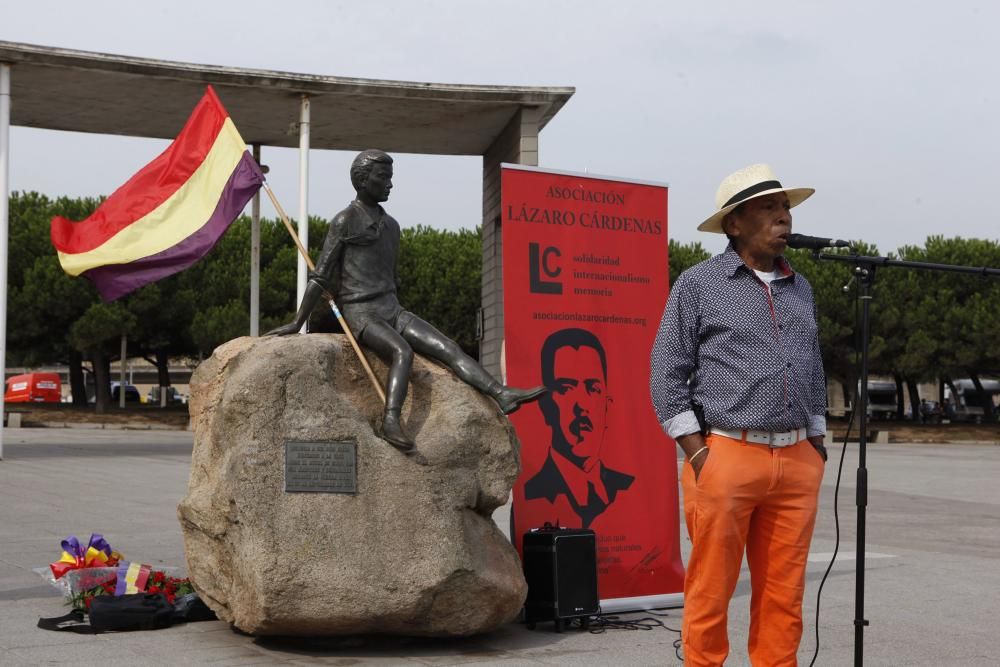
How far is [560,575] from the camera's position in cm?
657

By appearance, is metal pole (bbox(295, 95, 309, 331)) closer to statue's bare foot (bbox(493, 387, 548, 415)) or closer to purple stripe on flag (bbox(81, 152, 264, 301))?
purple stripe on flag (bbox(81, 152, 264, 301))

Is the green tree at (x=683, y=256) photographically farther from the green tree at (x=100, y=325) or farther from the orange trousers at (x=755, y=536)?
the orange trousers at (x=755, y=536)

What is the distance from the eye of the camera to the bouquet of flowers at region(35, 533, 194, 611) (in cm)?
686

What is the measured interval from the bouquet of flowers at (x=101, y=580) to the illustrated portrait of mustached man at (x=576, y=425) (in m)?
2.31

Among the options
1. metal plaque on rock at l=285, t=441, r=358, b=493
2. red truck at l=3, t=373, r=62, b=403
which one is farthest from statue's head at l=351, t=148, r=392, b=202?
red truck at l=3, t=373, r=62, b=403

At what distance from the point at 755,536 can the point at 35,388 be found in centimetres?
5944

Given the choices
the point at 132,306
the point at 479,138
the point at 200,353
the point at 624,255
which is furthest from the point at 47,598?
the point at 200,353

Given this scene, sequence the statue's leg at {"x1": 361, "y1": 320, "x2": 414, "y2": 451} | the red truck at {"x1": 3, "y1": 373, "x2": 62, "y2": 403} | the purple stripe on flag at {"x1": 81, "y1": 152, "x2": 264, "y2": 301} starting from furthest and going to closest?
the red truck at {"x1": 3, "y1": 373, "x2": 62, "y2": 403} < the purple stripe on flag at {"x1": 81, "y1": 152, "x2": 264, "y2": 301} < the statue's leg at {"x1": 361, "y1": 320, "x2": 414, "y2": 451}

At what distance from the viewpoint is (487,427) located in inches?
250

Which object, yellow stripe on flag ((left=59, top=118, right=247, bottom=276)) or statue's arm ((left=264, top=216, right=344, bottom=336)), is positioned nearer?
statue's arm ((left=264, top=216, right=344, bottom=336))

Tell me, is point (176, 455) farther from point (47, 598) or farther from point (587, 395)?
point (587, 395)

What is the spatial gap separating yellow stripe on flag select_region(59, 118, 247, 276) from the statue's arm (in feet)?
6.30

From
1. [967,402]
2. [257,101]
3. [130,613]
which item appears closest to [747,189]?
[130,613]

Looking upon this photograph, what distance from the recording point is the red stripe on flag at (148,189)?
8.41 metres
